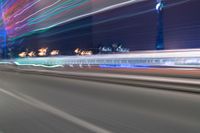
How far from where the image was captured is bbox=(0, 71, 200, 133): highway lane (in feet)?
20.8

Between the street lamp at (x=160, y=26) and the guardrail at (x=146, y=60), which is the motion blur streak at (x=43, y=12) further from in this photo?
the guardrail at (x=146, y=60)

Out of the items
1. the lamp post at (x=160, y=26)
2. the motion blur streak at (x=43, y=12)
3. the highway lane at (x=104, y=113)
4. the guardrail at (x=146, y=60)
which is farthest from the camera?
the motion blur streak at (x=43, y=12)

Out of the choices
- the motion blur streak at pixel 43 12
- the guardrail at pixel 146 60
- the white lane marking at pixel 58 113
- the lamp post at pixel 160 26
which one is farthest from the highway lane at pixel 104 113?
the motion blur streak at pixel 43 12

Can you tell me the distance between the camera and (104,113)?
7.83 meters

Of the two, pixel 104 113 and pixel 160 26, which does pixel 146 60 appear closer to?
pixel 160 26

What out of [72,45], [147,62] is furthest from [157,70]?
[72,45]

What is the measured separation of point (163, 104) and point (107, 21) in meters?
22.2

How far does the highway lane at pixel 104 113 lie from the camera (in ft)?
20.8

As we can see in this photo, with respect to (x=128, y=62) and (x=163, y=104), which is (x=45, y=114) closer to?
(x=163, y=104)

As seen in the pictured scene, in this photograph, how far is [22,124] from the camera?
22.9 ft

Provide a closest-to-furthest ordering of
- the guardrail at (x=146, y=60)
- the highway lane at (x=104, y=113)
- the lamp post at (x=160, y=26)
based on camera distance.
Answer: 1. the highway lane at (x=104, y=113)
2. the guardrail at (x=146, y=60)
3. the lamp post at (x=160, y=26)

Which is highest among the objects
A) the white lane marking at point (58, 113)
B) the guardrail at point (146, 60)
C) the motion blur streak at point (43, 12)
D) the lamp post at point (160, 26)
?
the motion blur streak at point (43, 12)

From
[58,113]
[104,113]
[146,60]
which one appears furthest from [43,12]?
[104,113]

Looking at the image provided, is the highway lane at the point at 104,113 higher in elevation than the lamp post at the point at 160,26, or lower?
lower
